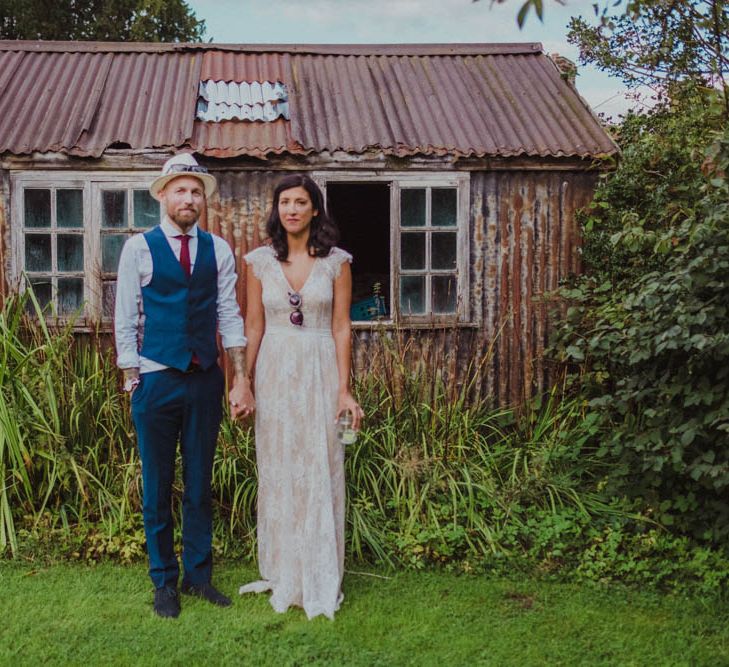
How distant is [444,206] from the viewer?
719 cm

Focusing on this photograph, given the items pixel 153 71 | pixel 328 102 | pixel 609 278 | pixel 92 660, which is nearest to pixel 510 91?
pixel 328 102

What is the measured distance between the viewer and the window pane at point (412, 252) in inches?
285

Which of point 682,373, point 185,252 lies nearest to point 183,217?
point 185,252

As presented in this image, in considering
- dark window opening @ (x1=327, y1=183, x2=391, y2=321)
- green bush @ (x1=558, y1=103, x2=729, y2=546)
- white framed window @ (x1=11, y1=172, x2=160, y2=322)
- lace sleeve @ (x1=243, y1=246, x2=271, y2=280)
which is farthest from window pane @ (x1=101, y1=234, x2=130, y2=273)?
dark window opening @ (x1=327, y1=183, x2=391, y2=321)

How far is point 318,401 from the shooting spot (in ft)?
13.4

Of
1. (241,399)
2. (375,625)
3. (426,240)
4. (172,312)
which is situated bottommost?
(375,625)

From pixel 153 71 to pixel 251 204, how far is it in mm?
2202

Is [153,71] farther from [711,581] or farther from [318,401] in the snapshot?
[711,581]

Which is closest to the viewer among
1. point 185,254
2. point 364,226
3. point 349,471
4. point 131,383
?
point 131,383

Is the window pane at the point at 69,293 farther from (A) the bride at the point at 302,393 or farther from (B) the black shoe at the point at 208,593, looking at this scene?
(B) the black shoe at the point at 208,593

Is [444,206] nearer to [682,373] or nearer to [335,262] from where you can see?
[682,373]

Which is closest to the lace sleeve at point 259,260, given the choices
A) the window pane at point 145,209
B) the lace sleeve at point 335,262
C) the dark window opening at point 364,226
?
the lace sleeve at point 335,262

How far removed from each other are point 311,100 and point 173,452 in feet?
15.2

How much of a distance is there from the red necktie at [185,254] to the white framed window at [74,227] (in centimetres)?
322
